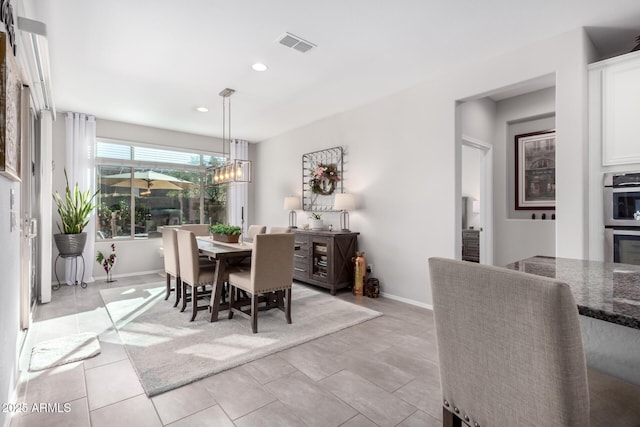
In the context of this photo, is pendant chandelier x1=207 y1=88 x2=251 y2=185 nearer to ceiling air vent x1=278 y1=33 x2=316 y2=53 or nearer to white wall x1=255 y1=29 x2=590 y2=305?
ceiling air vent x1=278 y1=33 x2=316 y2=53

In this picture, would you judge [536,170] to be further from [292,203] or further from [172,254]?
[172,254]

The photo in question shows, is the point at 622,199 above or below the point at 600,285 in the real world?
above

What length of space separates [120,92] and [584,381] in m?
4.99

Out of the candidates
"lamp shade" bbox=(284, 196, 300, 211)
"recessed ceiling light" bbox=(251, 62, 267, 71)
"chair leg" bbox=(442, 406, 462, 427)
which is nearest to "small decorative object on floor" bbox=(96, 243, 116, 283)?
"lamp shade" bbox=(284, 196, 300, 211)

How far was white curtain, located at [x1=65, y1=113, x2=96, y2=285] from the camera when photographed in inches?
195

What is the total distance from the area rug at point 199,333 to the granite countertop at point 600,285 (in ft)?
6.52

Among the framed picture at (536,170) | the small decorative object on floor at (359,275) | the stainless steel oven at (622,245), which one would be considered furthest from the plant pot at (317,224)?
the stainless steel oven at (622,245)

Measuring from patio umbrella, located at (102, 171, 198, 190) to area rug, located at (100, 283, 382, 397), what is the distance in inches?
88.4

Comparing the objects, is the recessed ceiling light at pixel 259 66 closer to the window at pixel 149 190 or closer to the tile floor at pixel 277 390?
the tile floor at pixel 277 390

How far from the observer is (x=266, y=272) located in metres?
3.08

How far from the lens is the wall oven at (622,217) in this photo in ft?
7.99

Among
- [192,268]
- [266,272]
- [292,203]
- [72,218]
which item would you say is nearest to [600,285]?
[266,272]

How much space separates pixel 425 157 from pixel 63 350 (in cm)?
395

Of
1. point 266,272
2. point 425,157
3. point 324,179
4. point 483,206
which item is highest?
point 425,157
